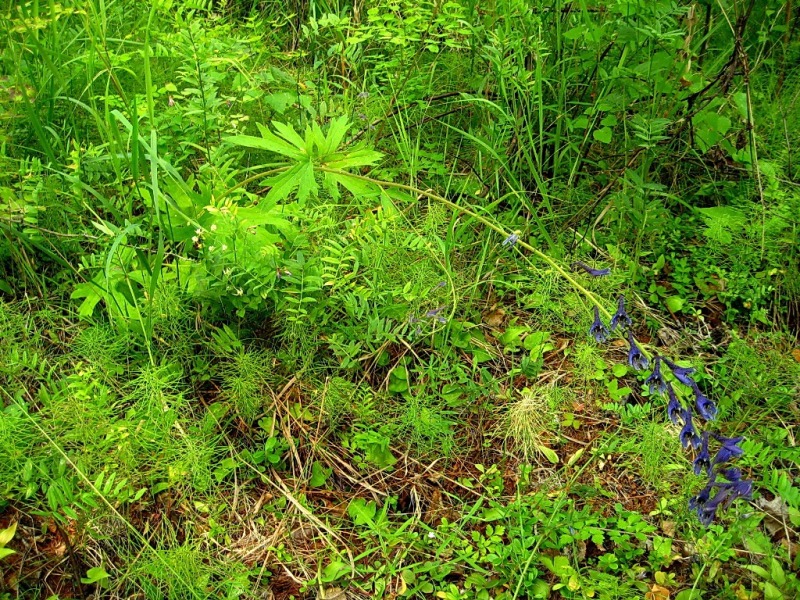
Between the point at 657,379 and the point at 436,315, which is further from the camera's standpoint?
the point at 436,315

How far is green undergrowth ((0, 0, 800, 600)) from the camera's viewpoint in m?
2.12

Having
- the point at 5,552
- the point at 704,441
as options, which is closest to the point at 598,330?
the point at 704,441

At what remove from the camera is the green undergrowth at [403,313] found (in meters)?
2.12

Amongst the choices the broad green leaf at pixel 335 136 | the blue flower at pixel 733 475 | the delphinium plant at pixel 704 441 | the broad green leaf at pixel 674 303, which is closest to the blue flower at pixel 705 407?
the delphinium plant at pixel 704 441

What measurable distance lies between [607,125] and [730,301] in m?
0.86

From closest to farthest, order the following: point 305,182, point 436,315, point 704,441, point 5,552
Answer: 1. point 704,441
2. point 5,552
3. point 305,182
4. point 436,315

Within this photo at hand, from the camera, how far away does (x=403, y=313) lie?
2469 millimetres

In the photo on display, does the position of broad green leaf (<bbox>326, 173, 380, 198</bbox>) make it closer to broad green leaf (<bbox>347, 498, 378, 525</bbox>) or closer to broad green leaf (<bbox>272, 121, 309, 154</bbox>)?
broad green leaf (<bbox>272, 121, 309, 154</bbox>)

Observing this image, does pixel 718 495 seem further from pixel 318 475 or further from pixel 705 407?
pixel 318 475

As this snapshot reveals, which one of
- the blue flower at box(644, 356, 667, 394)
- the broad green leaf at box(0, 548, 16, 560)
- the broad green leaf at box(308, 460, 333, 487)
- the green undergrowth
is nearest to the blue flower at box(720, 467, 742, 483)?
the blue flower at box(644, 356, 667, 394)

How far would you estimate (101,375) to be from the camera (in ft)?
7.59

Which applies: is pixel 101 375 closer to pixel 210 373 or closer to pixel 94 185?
pixel 210 373

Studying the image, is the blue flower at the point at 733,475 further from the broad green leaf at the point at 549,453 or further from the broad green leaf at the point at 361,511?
the broad green leaf at the point at 361,511

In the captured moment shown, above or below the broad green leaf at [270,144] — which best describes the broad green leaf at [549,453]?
below
